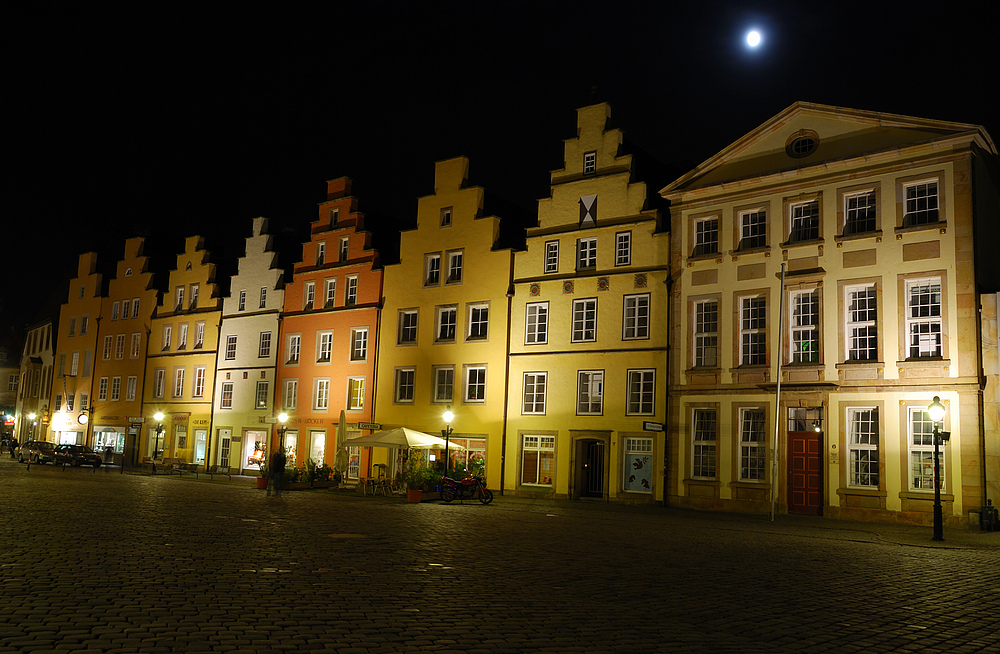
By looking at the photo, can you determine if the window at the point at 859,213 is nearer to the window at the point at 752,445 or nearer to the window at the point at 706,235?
the window at the point at 706,235

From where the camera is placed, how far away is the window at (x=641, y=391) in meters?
33.2

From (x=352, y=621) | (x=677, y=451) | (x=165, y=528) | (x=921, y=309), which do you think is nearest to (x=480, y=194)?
(x=677, y=451)

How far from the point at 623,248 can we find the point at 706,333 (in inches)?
203

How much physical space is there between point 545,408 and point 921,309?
48.4 ft

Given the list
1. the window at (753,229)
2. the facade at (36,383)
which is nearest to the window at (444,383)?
the window at (753,229)

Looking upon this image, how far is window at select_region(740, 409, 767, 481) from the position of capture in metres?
29.9

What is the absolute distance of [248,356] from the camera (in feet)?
162

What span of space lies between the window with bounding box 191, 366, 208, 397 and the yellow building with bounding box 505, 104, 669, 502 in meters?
23.4

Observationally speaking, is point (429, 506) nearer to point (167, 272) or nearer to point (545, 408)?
point (545, 408)

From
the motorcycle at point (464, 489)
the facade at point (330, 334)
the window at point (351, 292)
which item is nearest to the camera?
the motorcycle at point (464, 489)

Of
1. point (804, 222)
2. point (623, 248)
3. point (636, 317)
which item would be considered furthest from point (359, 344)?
point (804, 222)

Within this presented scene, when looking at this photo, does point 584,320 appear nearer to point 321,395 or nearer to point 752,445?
point 752,445

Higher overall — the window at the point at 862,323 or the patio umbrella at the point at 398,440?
the window at the point at 862,323

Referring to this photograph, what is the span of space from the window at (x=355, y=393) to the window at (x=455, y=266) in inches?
276
